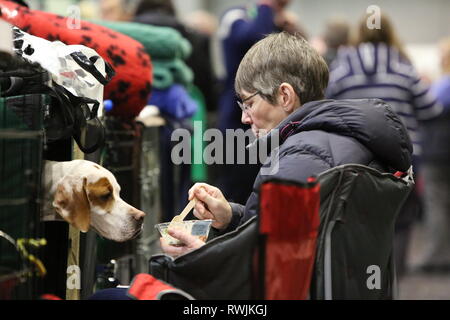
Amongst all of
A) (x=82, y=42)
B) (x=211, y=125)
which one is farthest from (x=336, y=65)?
(x=82, y=42)

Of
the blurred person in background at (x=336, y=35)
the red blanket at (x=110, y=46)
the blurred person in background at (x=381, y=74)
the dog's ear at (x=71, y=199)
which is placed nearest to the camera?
the dog's ear at (x=71, y=199)

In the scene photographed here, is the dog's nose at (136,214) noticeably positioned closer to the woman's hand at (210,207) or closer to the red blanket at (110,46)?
the woman's hand at (210,207)

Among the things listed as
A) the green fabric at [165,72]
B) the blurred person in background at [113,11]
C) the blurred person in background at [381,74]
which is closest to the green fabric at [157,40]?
the green fabric at [165,72]

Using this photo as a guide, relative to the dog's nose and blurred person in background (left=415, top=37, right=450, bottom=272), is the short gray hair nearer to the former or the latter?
the dog's nose

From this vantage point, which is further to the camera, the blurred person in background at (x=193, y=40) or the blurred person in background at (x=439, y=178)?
the blurred person in background at (x=439, y=178)

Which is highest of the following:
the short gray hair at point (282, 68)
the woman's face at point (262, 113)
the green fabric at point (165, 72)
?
the green fabric at point (165, 72)

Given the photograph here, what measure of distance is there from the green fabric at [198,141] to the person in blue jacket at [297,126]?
758mm

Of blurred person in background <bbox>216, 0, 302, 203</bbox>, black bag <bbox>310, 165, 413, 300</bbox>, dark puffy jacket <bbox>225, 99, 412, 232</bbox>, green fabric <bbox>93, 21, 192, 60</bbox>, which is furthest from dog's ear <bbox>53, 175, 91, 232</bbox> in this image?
blurred person in background <bbox>216, 0, 302, 203</bbox>

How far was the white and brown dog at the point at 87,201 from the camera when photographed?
8.16 feet

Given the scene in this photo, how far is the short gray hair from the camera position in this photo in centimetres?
260

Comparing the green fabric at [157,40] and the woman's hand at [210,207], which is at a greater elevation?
the green fabric at [157,40]

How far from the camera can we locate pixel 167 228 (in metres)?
2.40

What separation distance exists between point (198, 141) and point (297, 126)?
100cm
